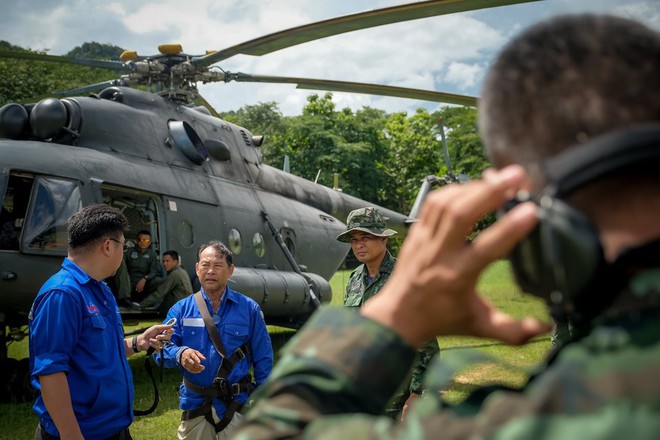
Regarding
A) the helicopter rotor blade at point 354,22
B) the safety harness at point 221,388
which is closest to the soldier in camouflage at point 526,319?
the safety harness at point 221,388

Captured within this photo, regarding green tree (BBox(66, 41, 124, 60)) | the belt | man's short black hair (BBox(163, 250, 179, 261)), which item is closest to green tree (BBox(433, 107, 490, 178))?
man's short black hair (BBox(163, 250, 179, 261))

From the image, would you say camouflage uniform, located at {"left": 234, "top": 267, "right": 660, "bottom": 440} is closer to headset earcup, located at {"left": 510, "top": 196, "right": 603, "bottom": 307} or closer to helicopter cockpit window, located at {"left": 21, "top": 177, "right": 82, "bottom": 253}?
headset earcup, located at {"left": 510, "top": 196, "right": 603, "bottom": 307}

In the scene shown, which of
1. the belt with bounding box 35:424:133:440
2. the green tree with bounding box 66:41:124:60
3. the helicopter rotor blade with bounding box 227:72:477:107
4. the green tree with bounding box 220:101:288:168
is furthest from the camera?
the green tree with bounding box 66:41:124:60

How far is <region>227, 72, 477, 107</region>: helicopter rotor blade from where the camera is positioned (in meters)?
8.60

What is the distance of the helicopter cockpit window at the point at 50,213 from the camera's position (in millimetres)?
6296

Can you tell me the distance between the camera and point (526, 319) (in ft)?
3.05

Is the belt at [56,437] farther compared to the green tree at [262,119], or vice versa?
the green tree at [262,119]

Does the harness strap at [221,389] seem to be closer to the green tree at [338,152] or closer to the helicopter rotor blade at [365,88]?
the helicopter rotor blade at [365,88]

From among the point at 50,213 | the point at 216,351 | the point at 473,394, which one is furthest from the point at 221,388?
the point at 473,394

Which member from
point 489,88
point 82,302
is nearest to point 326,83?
point 82,302

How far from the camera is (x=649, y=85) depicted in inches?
32.4

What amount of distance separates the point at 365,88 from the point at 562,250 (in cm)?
804

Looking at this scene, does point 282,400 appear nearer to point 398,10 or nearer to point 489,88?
point 489,88

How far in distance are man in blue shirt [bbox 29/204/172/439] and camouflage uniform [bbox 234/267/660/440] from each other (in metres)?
2.38
